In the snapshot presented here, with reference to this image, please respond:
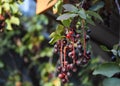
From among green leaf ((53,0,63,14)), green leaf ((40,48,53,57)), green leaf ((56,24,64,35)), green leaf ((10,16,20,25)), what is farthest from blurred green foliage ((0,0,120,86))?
green leaf ((56,24,64,35))

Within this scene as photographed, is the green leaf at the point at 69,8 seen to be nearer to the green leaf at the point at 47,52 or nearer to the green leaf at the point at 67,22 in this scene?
the green leaf at the point at 67,22

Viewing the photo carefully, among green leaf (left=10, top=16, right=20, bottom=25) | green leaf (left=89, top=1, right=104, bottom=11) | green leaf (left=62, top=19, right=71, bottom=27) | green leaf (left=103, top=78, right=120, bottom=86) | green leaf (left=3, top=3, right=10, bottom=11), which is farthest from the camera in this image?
green leaf (left=10, top=16, right=20, bottom=25)

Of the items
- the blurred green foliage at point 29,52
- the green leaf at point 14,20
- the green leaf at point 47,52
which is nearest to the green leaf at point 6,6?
the green leaf at point 14,20

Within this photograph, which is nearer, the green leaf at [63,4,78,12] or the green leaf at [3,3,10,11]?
the green leaf at [63,4,78,12]

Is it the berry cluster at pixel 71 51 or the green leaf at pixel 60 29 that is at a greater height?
the green leaf at pixel 60 29

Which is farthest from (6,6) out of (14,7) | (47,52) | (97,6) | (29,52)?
(29,52)

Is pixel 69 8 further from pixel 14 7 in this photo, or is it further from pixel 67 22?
pixel 14 7

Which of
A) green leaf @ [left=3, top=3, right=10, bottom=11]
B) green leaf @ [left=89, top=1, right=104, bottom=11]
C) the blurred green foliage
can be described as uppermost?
green leaf @ [left=89, top=1, right=104, bottom=11]

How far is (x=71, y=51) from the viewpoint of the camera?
1247 mm

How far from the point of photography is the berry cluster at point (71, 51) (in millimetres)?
1207

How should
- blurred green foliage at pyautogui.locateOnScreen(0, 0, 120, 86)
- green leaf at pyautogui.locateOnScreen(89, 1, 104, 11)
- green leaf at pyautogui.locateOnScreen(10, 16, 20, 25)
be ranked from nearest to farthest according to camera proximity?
1. green leaf at pyautogui.locateOnScreen(89, 1, 104, 11)
2. green leaf at pyautogui.locateOnScreen(10, 16, 20, 25)
3. blurred green foliage at pyautogui.locateOnScreen(0, 0, 120, 86)

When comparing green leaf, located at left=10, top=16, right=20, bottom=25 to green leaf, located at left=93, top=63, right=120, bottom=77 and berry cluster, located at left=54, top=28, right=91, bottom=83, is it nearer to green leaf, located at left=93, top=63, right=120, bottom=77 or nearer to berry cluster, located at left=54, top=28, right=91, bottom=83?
berry cluster, located at left=54, top=28, right=91, bottom=83

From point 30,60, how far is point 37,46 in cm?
21

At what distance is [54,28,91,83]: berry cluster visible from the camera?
121 centimetres
